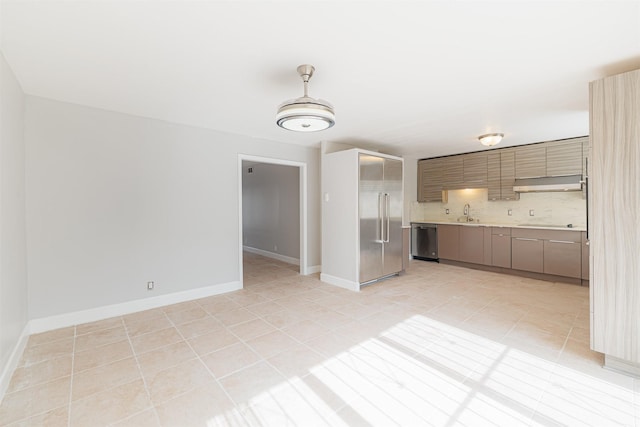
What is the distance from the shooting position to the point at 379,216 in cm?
456

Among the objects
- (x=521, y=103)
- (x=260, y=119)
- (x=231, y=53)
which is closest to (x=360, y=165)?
(x=260, y=119)

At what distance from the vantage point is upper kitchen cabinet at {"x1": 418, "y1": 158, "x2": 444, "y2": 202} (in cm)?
638

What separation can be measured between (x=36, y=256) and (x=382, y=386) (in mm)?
3563

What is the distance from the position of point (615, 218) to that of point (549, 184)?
3271 mm

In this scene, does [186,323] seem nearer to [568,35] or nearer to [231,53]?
[231,53]

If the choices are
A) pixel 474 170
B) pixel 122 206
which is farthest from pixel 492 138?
pixel 122 206

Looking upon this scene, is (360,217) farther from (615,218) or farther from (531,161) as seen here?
(531,161)

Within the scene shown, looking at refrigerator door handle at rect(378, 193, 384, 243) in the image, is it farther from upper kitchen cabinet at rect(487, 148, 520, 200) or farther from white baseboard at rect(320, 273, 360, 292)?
upper kitchen cabinet at rect(487, 148, 520, 200)

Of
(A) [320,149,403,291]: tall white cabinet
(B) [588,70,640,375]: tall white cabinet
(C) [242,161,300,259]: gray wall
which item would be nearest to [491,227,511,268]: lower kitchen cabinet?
(A) [320,149,403,291]: tall white cabinet

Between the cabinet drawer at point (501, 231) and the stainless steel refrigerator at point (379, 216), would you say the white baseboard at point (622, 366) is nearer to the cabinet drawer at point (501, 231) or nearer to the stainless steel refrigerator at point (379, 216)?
the stainless steel refrigerator at point (379, 216)

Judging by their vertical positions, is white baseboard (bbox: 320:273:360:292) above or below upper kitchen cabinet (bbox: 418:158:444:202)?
below

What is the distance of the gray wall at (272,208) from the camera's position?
20.6 ft

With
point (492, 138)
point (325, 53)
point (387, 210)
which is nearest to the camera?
point (325, 53)

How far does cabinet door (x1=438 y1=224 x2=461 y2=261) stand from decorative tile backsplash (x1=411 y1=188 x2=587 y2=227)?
0.65 meters
